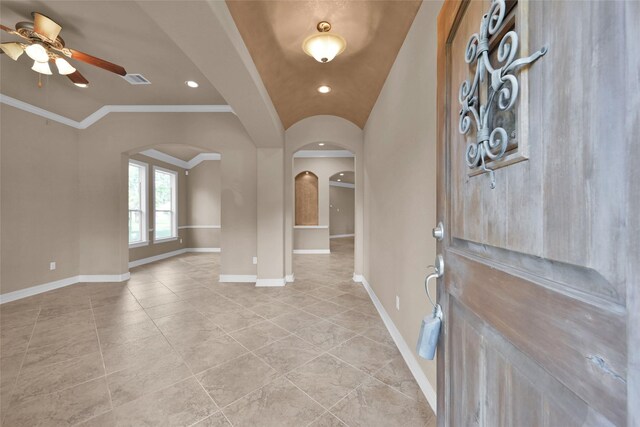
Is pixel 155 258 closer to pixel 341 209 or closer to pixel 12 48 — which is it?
pixel 12 48

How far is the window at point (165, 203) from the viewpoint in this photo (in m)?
7.02

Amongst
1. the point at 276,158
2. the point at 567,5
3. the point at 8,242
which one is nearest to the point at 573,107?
the point at 567,5

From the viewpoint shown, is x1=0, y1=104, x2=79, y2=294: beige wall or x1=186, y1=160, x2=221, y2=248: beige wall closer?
x1=0, y1=104, x2=79, y2=294: beige wall

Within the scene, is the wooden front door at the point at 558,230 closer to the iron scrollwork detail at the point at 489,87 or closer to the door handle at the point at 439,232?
the iron scrollwork detail at the point at 489,87

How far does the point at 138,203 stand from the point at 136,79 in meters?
3.69

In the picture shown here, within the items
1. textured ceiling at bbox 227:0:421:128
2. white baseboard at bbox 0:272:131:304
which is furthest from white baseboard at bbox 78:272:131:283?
textured ceiling at bbox 227:0:421:128

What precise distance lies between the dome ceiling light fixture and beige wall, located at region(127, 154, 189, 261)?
5.71 meters

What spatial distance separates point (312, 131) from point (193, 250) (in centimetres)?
584

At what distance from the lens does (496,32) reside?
2.03ft

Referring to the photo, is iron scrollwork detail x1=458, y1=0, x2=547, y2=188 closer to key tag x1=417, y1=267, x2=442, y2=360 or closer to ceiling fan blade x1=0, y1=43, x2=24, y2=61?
key tag x1=417, y1=267, x2=442, y2=360

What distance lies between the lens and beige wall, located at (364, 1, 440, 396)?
1.67 meters

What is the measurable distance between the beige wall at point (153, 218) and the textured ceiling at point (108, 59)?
217cm

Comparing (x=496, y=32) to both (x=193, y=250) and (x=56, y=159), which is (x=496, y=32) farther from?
(x=193, y=250)

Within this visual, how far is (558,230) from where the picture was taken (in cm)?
45
